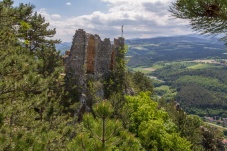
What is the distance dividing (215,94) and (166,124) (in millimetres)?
167273

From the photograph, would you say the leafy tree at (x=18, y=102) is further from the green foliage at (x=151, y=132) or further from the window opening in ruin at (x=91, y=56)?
the window opening in ruin at (x=91, y=56)

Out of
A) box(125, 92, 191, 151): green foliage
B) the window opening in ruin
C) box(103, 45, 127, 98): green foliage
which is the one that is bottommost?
box(125, 92, 191, 151): green foliage

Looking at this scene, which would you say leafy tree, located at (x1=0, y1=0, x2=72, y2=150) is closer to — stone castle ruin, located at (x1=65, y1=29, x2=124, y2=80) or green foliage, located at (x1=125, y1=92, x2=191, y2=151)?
green foliage, located at (x1=125, y1=92, x2=191, y2=151)

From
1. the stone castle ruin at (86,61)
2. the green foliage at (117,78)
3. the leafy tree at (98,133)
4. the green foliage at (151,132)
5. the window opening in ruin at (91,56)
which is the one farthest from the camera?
the green foliage at (117,78)

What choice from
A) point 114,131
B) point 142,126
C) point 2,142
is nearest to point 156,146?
point 142,126

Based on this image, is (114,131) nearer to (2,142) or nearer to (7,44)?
(2,142)

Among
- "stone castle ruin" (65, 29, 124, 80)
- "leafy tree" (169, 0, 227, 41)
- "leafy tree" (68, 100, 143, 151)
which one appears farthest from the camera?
"stone castle ruin" (65, 29, 124, 80)

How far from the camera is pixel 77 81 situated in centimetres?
2845

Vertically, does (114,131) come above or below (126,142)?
above

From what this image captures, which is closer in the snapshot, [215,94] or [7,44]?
[7,44]

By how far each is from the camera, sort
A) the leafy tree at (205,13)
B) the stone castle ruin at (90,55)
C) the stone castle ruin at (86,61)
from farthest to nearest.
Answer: the stone castle ruin at (90,55), the stone castle ruin at (86,61), the leafy tree at (205,13)

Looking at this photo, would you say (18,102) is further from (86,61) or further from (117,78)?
(117,78)

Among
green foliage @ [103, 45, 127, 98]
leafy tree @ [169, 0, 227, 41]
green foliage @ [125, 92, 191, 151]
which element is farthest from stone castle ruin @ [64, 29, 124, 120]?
leafy tree @ [169, 0, 227, 41]

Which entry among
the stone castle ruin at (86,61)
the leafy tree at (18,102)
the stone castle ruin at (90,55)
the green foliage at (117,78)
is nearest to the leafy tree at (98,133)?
the leafy tree at (18,102)
